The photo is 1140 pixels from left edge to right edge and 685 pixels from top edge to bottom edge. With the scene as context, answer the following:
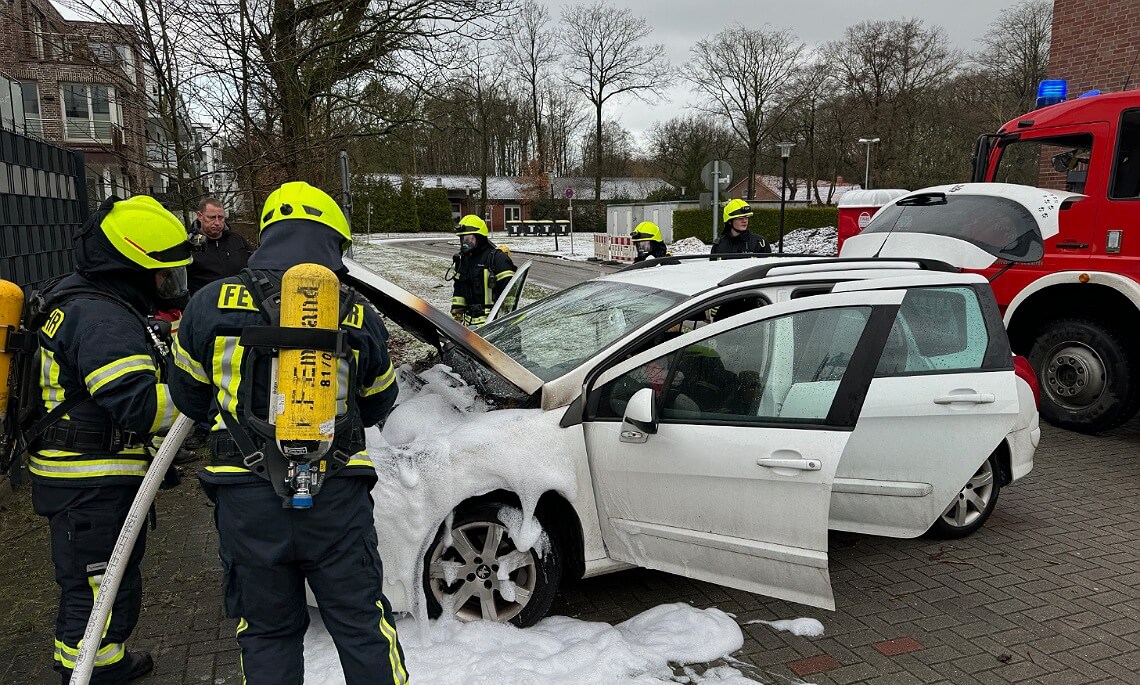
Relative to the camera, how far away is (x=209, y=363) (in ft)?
7.13

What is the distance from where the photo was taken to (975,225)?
22.1 ft

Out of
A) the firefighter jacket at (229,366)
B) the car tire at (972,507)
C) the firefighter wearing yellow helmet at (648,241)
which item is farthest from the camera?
the firefighter wearing yellow helmet at (648,241)

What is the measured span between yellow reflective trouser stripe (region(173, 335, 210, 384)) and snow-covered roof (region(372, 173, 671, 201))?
52.2 meters

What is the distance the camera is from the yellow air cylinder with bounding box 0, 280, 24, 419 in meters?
2.65

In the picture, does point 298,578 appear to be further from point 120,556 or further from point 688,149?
point 688,149

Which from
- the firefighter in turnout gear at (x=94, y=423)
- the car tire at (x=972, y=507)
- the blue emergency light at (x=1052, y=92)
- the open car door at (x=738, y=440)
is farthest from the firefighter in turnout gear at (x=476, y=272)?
the blue emergency light at (x=1052, y=92)

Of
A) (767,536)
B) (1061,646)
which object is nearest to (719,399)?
(767,536)

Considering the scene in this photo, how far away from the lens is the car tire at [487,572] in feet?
10.4

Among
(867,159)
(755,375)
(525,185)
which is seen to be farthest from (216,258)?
(525,185)

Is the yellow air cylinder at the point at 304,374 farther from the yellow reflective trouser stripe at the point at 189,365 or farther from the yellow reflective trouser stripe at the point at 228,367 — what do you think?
the yellow reflective trouser stripe at the point at 189,365

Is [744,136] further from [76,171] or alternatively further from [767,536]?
[767,536]

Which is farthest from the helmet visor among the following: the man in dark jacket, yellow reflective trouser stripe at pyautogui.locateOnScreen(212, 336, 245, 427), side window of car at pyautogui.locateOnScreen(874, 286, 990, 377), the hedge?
the hedge

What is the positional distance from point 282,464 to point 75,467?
107 centimetres

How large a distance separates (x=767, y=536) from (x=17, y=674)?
3.07 meters
